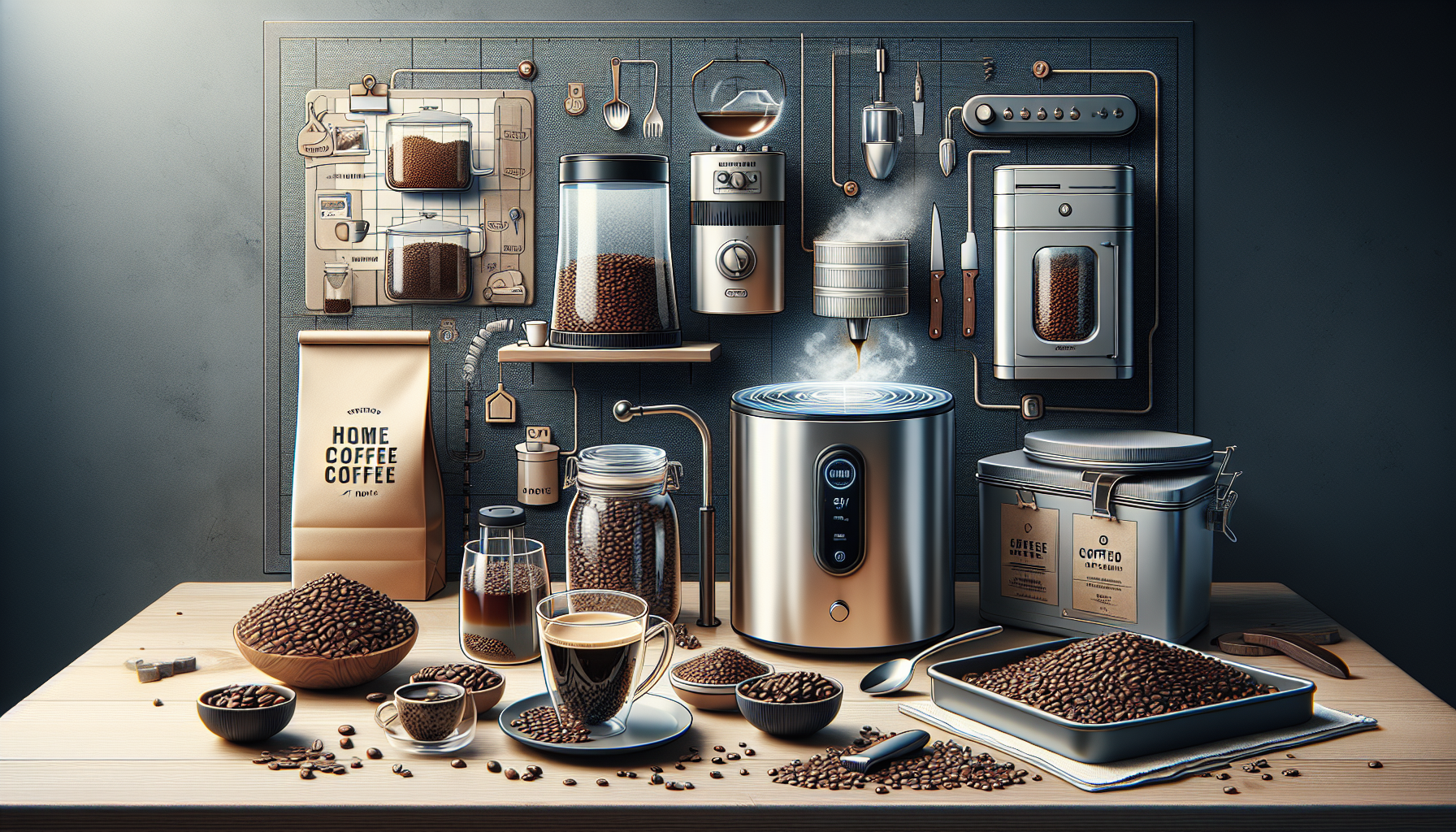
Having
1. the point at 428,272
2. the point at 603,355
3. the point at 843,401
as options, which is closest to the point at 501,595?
the point at 603,355

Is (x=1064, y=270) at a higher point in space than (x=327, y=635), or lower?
higher

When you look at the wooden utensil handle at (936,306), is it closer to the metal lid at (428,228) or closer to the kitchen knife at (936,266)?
the kitchen knife at (936,266)

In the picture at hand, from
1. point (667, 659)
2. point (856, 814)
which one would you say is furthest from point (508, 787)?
point (856, 814)

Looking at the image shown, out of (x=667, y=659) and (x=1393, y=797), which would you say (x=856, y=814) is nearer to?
(x=667, y=659)

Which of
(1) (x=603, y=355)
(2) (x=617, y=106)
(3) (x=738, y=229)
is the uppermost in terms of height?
(2) (x=617, y=106)

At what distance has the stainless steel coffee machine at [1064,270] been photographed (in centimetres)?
196

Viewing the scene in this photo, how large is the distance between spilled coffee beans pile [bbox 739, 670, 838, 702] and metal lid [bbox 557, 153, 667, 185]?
846 mm

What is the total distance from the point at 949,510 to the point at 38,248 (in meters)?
1.63

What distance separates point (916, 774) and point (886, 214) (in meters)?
1.07

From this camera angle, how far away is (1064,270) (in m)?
1.98

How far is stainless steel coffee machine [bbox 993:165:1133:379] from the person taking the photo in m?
1.96

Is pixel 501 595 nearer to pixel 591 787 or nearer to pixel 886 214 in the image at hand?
pixel 591 787

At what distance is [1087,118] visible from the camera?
78.4 inches

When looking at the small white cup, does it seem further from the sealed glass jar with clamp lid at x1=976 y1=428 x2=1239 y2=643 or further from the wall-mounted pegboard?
the sealed glass jar with clamp lid at x1=976 y1=428 x2=1239 y2=643
